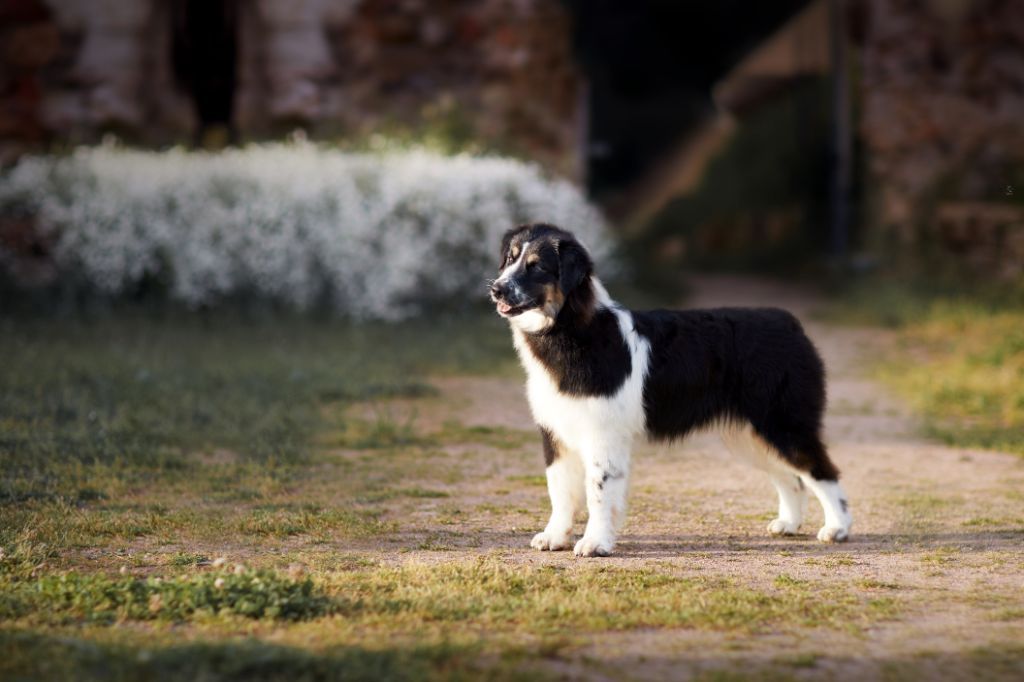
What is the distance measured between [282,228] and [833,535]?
24.7ft

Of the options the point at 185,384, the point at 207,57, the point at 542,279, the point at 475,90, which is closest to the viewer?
the point at 542,279

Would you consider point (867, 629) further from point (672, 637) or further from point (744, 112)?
point (744, 112)

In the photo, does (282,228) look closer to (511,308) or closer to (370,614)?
(511,308)

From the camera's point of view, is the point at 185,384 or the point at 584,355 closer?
the point at 584,355

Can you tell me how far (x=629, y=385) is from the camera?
537 cm

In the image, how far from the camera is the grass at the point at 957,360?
8266 mm

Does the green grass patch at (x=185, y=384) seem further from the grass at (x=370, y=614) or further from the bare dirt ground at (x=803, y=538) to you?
the grass at (x=370, y=614)

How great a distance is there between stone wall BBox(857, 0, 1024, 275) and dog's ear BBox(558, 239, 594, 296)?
9562 mm

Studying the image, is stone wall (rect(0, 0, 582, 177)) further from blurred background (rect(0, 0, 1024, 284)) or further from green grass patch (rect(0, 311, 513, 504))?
green grass patch (rect(0, 311, 513, 504))

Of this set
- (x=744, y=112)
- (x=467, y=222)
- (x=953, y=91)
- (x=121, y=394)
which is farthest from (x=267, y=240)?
(x=744, y=112)

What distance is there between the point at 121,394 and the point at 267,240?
380 cm

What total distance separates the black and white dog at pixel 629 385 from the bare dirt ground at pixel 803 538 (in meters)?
0.23

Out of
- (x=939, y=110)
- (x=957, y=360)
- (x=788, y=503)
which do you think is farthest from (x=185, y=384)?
(x=939, y=110)

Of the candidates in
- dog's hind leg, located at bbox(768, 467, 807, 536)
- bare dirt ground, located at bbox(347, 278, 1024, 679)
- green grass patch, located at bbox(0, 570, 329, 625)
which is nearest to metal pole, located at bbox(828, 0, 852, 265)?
bare dirt ground, located at bbox(347, 278, 1024, 679)
